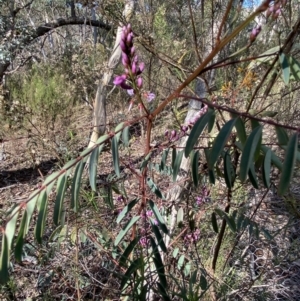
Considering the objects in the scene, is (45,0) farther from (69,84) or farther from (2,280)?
(2,280)

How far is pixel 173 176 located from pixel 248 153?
332 millimetres

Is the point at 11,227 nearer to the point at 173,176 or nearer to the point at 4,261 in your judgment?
the point at 4,261

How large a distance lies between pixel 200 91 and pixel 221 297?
120 centimetres

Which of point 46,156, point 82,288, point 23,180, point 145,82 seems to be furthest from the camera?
point 46,156

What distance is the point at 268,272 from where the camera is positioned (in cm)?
154

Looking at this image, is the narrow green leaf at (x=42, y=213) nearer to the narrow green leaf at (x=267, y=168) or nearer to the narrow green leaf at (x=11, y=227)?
the narrow green leaf at (x=11, y=227)

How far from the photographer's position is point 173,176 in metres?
0.86

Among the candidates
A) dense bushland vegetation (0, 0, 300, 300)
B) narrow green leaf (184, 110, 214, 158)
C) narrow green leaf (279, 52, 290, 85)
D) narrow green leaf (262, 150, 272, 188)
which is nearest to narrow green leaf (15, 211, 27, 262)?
dense bushland vegetation (0, 0, 300, 300)

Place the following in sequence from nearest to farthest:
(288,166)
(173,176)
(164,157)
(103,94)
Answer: (288,166)
(173,176)
(164,157)
(103,94)

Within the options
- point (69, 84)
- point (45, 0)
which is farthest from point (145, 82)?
point (45, 0)

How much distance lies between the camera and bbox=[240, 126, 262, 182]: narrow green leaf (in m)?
0.54

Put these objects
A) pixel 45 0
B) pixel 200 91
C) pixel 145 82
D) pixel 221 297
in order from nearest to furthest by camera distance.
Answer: pixel 221 297, pixel 200 91, pixel 145 82, pixel 45 0

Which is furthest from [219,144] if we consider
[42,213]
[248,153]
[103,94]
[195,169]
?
[103,94]

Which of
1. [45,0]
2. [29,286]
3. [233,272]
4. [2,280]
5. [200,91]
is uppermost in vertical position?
[45,0]
